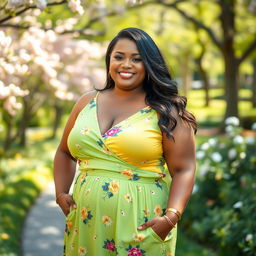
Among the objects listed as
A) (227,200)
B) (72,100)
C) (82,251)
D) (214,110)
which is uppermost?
(82,251)

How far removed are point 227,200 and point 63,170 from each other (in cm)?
335

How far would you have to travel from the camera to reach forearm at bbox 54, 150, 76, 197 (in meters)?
3.29

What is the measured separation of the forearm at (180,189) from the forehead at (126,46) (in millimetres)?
722

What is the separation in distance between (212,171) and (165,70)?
4.25 m

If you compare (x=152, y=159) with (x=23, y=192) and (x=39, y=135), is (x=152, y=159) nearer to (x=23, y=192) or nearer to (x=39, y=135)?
(x=23, y=192)

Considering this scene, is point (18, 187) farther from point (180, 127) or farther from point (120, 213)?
point (180, 127)

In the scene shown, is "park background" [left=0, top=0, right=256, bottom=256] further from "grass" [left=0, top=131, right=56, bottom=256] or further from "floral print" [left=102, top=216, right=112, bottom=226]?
"floral print" [left=102, top=216, right=112, bottom=226]

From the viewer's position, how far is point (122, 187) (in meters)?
2.85

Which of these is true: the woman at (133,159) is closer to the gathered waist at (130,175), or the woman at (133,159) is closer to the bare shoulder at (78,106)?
the gathered waist at (130,175)

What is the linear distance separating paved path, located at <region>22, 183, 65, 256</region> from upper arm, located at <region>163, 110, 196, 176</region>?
3.18 metres

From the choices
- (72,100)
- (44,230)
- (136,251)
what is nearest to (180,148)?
(136,251)

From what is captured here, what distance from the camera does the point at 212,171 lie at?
277 inches

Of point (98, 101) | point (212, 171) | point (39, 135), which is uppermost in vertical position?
point (98, 101)

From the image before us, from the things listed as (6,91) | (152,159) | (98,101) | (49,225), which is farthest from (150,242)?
(49,225)
